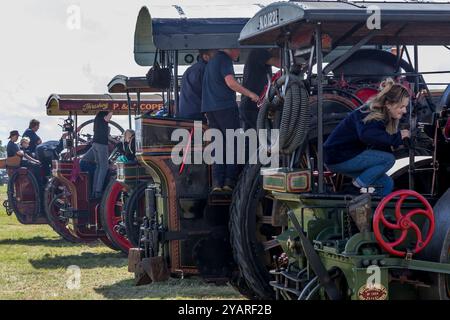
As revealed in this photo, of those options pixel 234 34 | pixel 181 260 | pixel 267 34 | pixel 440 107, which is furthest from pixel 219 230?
pixel 440 107

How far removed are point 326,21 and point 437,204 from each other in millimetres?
1089

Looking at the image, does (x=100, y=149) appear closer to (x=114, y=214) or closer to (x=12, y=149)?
(x=114, y=214)

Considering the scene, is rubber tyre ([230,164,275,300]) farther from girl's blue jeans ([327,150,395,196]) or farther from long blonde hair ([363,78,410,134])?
long blonde hair ([363,78,410,134])

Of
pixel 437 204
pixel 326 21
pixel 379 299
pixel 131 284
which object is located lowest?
pixel 131 284

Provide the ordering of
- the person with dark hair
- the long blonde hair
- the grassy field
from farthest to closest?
the person with dark hair < the grassy field < the long blonde hair

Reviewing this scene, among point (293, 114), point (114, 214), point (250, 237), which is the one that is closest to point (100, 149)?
point (114, 214)

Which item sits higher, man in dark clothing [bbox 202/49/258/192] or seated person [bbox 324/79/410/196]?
man in dark clothing [bbox 202/49/258/192]

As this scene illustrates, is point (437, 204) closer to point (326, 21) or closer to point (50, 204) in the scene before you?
point (326, 21)

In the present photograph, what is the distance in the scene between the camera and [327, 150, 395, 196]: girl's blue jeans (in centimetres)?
453

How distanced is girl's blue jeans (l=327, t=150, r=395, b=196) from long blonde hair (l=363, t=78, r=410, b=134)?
15cm

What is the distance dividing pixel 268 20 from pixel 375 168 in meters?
1.08

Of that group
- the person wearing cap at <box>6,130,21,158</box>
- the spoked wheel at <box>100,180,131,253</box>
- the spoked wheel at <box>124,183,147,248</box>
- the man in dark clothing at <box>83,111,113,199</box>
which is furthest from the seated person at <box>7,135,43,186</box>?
the spoked wheel at <box>124,183,147,248</box>

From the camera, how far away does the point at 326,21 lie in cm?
442

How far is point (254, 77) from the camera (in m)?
6.44
